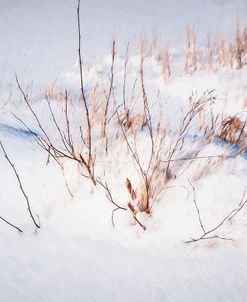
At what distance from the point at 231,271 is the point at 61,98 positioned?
6.61 feet

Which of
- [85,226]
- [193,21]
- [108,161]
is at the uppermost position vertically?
[193,21]

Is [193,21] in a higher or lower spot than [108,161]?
higher

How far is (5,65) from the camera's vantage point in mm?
2912

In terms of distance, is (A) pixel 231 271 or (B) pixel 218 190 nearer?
(A) pixel 231 271

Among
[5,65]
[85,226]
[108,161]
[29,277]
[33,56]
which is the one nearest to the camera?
[29,277]

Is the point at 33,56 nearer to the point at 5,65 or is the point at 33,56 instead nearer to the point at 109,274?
the point at 5,65

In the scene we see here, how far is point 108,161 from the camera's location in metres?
1.35

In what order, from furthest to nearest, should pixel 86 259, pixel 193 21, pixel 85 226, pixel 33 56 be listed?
pixel 33 56
pixel 193 21
pixel 85 226
pixel 86 259

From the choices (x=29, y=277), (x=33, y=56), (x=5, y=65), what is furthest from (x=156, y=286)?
(x=33, y=56)

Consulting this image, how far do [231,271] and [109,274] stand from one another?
0.36 metres

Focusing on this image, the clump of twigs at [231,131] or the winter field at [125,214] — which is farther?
the clump of twigs at [231,131]

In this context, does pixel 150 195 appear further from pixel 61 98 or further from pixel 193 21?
pixel 193 21

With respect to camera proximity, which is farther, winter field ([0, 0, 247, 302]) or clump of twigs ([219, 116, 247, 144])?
clump of twigs ([219, 116, 247, 144])

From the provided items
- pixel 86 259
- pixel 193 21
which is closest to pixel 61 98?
pixel 193 21
